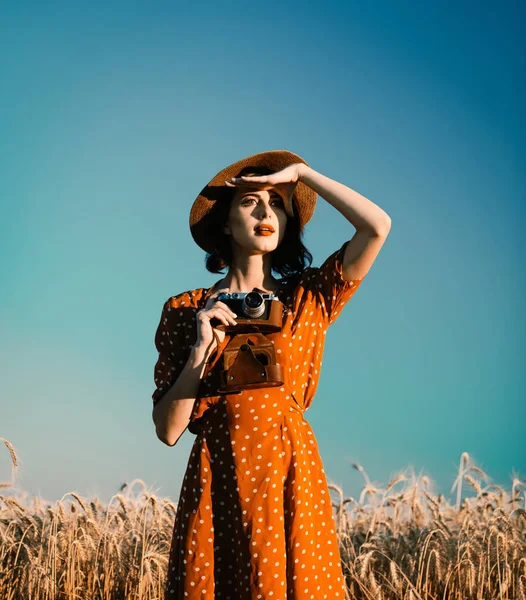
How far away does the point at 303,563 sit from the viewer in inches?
99.7

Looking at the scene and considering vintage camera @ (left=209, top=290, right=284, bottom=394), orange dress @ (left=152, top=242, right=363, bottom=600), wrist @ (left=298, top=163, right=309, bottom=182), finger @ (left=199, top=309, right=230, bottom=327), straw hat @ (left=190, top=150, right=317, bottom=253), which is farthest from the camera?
straw hat @ (left=190, top=150, right=317, bottom=253)

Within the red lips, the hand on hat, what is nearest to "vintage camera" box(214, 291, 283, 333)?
the red lips

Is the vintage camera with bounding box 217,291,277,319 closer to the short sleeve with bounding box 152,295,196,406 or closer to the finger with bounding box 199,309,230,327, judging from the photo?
the finger with bounding box 199,309,230,327

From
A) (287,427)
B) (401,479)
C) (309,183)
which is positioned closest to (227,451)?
(287,427)

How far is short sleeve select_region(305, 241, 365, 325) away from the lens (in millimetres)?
2859

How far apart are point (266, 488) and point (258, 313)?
2.16 feet

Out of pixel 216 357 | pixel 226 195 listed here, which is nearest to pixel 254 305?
pixel 216 357

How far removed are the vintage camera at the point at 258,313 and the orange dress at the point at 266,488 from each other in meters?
0.08

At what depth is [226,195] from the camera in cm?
333

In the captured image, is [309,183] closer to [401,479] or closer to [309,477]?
[309,477]

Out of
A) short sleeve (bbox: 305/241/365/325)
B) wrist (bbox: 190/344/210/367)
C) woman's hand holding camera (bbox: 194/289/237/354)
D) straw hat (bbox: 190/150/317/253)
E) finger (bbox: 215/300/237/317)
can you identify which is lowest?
wrist (bbox: 190/344/210/367)

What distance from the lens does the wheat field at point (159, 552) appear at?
5039 mm

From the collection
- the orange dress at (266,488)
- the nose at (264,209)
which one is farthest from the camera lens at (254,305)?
the nose at (264,209)

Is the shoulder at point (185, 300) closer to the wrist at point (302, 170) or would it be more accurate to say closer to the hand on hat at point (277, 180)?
the hand on hat at point (277, 180)
